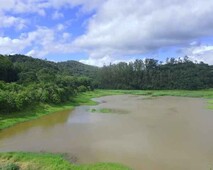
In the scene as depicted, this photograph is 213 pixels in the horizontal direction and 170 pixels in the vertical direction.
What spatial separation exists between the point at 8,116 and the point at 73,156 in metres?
19.2

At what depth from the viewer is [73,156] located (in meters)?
21.6

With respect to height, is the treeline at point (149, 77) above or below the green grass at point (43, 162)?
above

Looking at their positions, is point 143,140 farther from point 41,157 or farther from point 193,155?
point 41,157

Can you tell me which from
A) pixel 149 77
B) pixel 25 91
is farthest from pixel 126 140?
pixel 149 77

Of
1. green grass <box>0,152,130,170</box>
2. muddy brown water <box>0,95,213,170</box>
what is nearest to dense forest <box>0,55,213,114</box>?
muddy brown water <box>0,95,213,170</box>

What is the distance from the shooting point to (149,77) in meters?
123

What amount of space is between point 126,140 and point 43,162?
8.89m

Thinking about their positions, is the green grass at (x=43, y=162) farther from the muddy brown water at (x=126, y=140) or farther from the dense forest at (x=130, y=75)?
the dense forest at (x=130, y=75)

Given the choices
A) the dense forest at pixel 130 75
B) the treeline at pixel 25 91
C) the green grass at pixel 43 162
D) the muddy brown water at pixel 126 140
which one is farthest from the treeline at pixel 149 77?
the green grass at pixel 43 162

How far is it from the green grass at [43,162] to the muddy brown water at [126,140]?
131 cm

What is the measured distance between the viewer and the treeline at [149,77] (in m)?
115

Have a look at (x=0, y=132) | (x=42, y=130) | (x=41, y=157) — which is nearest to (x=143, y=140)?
(x=41, y=157)

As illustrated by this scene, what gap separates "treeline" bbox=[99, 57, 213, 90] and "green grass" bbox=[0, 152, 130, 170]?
96.8 metres

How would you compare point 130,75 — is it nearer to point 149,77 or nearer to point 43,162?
point 149,77
